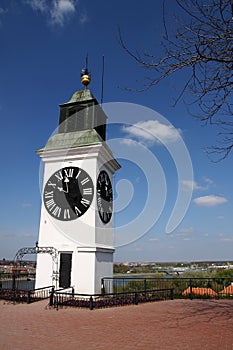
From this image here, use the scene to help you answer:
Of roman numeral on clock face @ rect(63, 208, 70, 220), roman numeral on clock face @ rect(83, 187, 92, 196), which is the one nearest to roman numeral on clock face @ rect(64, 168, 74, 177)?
roman numeral on clock face @ rect(83, 187, 92, 196)

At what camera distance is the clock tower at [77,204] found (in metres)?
12.4

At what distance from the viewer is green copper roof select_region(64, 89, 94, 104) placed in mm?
15117

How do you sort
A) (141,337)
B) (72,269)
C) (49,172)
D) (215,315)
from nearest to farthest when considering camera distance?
(141,337), (215,315), (72,269), (49,172)

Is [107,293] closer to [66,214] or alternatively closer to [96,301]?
[96,301]

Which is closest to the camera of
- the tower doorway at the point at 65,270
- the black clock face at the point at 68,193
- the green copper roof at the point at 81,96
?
the tower doorway at the point at 65,270

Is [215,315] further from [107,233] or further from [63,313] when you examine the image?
[107,233]

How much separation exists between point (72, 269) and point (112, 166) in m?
5.72

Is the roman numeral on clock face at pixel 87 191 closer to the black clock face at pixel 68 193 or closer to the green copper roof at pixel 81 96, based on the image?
the black clock face at pixel 68 193

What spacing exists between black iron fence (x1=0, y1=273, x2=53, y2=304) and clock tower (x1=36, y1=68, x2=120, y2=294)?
0.70 m

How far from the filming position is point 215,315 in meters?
8.55

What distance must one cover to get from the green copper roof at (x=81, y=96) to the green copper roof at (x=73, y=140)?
1.84m

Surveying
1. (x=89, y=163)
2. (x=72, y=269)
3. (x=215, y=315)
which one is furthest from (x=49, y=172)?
(x=215, y=315)

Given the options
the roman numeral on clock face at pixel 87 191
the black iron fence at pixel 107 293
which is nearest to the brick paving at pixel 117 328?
the black iron fence at pixel 107 293

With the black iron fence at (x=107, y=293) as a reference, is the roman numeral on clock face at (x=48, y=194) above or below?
above
